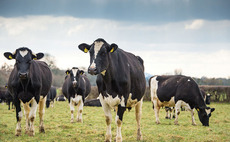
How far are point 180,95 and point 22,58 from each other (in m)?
8.16

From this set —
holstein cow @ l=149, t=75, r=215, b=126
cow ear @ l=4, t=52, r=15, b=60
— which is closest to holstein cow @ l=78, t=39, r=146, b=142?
cow ear @ l=4, t=52, r=15, b=60

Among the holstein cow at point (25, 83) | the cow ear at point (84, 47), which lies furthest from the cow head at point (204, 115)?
the cow ear at point (84, 47)

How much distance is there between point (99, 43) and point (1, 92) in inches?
1000

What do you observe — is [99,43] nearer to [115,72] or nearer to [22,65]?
[115,72]

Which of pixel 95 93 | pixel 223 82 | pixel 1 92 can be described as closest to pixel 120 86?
pixel 1 92

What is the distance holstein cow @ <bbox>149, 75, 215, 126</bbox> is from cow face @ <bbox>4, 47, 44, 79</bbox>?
25.4 ft

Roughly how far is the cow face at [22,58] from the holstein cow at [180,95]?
25.4 feet

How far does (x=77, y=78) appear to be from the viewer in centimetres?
1420

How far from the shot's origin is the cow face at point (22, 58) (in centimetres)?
787

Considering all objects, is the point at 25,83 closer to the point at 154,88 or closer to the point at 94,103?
the point at 154,88

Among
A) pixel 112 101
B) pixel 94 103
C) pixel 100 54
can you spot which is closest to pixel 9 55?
pixel 100 54

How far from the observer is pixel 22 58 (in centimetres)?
818

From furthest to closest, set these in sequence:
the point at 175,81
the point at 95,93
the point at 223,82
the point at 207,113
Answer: the point at 223,82
the point at 95,93
the point at 175,81
the point at 207,113

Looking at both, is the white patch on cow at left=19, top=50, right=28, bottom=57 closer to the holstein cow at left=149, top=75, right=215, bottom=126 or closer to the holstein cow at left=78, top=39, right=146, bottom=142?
the holstein cow at left=78, top=39, right=146, bottom=142
